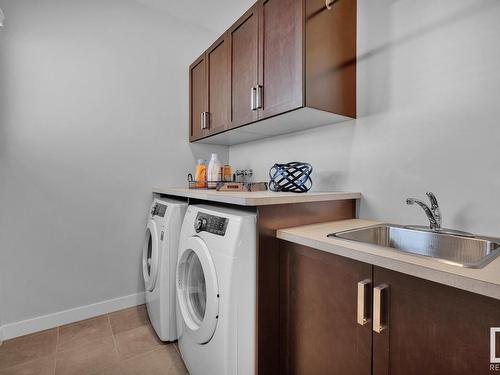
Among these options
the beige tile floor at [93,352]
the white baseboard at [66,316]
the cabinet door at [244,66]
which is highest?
the cabinet door at [244,66]

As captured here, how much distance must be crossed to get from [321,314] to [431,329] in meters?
0.39

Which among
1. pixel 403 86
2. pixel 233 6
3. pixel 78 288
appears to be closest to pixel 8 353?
pixel 78 288

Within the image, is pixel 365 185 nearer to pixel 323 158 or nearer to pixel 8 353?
pixel 323 158

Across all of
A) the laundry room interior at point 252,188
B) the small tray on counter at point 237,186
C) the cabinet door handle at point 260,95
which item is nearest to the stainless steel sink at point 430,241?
the laundry room interior at point 252,188

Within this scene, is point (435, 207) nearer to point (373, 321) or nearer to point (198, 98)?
point (373, 321)

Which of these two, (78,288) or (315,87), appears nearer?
(315,87)

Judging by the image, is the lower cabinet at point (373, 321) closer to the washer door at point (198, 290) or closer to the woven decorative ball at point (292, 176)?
the washer door at point (198, 290)

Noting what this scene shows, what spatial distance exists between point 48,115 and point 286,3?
5.91 ft

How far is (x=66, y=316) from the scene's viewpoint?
197 cm

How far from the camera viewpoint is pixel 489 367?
626mm

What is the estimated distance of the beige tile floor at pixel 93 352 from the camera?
1.48 metres

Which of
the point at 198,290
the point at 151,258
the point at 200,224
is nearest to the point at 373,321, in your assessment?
the point at 200,224

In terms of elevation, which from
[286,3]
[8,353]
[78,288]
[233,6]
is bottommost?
[8,353]

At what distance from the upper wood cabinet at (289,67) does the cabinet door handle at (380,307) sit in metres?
0.94
